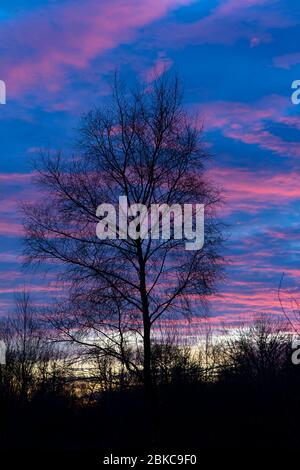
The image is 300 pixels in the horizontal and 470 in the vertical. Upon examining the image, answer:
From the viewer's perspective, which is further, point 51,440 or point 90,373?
point 90,373

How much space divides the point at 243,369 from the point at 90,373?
873 cm

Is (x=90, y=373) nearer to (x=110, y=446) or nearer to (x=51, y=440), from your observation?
(x=51, y=440)

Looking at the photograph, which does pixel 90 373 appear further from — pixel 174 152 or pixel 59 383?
pixel 174 152

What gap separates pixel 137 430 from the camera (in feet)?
76.5

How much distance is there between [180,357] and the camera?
27.2m

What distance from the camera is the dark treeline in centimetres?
1988

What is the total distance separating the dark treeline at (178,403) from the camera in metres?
19.9

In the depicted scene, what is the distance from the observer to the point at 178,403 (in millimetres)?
22672
